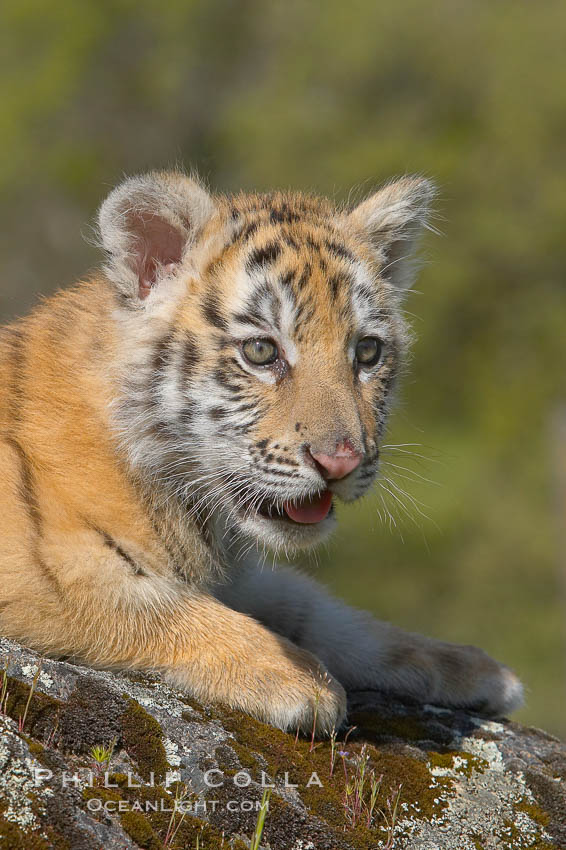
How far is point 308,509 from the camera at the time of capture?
15.1 ft

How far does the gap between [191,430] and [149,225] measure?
1.06 meters

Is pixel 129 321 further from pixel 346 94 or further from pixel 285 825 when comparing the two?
pixel 346 94

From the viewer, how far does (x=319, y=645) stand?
558cm

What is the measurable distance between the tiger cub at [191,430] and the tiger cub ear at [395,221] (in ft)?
0.54

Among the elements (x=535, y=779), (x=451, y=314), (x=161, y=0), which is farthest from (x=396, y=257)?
(x=161, y=0)

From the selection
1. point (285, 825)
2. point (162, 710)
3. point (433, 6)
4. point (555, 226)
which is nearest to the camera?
point (285, 825)

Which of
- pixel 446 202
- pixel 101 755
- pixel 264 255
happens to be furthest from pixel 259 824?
pixel 446 202

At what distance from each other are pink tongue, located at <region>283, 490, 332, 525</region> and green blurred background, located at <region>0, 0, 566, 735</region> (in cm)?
1715

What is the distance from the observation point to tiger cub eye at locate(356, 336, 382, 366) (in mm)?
4930

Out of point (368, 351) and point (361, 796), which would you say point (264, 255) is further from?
point (361, 796)

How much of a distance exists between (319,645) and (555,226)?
20.9 m

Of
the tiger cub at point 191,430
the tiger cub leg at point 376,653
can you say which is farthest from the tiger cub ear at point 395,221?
the tiger cub leg at point 376,653

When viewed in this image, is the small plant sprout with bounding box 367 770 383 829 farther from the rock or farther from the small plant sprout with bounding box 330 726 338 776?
the small plant sprout with bounding box 330 726 338 776

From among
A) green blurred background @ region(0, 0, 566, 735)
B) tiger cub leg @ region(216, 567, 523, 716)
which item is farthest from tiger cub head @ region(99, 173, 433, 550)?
green blurred background @ region(0, 0, 566, 735)
